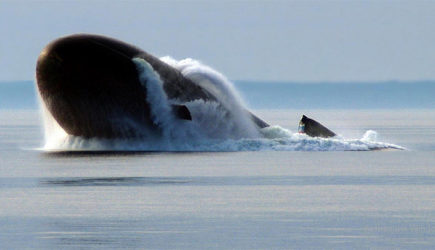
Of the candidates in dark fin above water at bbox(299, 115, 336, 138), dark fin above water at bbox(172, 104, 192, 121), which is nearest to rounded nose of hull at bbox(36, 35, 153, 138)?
dark fin above water at bbox(172, 104, 192, 121)

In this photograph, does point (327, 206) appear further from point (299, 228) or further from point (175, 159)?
point (175, 159)

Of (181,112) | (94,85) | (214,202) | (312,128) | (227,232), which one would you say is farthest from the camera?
(312,128)

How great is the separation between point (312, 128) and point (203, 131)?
8.84 meters

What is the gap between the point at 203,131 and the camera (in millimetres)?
64312

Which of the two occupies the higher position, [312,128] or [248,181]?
[312,128]

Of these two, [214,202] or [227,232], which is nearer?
[227,232]

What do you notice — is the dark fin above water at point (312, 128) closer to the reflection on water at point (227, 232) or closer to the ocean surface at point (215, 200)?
the ocean surface at point (215, 200)

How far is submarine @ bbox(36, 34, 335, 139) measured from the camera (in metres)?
60.1

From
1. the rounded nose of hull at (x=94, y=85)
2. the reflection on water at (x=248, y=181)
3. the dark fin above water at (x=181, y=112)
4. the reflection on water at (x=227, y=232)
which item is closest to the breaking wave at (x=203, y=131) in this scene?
the dark fin above water at (x=181, y=112)

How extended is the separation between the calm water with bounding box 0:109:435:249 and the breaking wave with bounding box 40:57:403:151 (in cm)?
87

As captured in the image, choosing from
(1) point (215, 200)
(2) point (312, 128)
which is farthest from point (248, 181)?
(2) point (312, 128)

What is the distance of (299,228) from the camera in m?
33.2

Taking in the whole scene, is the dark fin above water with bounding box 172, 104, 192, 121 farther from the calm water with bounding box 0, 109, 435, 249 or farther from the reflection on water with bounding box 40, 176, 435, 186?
the reflection on water with bounding box 40, 176, 435, 186

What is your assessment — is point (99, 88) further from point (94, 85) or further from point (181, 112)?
point (181, 112)
